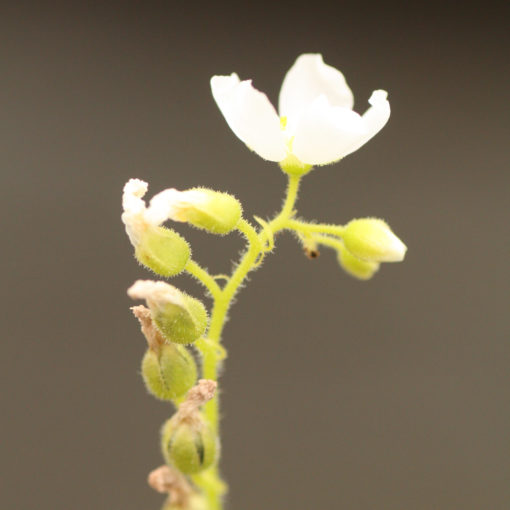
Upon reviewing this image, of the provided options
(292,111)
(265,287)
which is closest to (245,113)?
(292,111)

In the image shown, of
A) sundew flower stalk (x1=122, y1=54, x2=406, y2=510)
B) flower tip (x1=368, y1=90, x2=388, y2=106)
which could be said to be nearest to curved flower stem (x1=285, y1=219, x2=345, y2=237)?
sundew flower stalk (x1=122, y1=54, x2=406, y2=510)

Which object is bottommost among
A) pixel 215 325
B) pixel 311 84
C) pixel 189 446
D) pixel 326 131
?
pixel 189 446

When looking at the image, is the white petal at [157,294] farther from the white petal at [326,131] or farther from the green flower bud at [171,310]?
the white petal at [326,131]

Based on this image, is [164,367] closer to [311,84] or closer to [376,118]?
[376,118]

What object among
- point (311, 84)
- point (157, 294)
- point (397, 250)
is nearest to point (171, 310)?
point (157, 294)

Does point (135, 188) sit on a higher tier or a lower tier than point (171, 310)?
higher

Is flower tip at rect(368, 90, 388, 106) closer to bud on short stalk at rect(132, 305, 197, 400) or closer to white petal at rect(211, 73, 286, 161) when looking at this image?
white petal at rect(211, 73, 286, 161)

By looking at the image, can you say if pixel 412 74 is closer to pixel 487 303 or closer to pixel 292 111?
pixel 487 303
